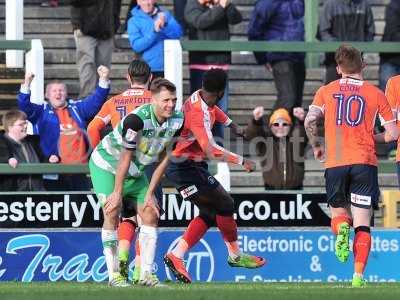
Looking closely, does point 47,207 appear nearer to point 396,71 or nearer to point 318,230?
point 318,230

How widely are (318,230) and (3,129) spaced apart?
359cm

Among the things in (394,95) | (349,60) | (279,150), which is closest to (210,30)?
(279,150)

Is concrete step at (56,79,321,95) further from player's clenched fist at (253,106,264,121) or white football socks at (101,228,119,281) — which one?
white football socks at (101,228,119,281)

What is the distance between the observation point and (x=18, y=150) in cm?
1537

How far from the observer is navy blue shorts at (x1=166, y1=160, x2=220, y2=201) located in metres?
13.4

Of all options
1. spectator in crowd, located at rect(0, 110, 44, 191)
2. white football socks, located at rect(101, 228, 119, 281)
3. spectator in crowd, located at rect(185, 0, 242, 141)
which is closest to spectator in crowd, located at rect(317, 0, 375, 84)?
spectator in crowd, located at rect(185, 0, 242, 141)

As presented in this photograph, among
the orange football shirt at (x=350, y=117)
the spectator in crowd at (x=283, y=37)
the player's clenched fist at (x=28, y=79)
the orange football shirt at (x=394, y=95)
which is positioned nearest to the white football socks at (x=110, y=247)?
the orange football shirt at (x=350, y=117)

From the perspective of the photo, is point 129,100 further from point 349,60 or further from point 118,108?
point 349,60

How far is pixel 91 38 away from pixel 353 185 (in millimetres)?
4868

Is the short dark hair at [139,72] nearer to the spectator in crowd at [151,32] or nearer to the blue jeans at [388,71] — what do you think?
the spectator in crowd at [151,32]

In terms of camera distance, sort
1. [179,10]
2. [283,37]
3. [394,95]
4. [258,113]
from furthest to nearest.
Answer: [179,10]
[283,37]
[258,113]
[394,95]

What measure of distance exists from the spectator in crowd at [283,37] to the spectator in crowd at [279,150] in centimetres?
36

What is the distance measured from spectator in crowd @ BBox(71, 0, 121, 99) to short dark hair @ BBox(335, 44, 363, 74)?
4.41m

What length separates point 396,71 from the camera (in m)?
16.3
